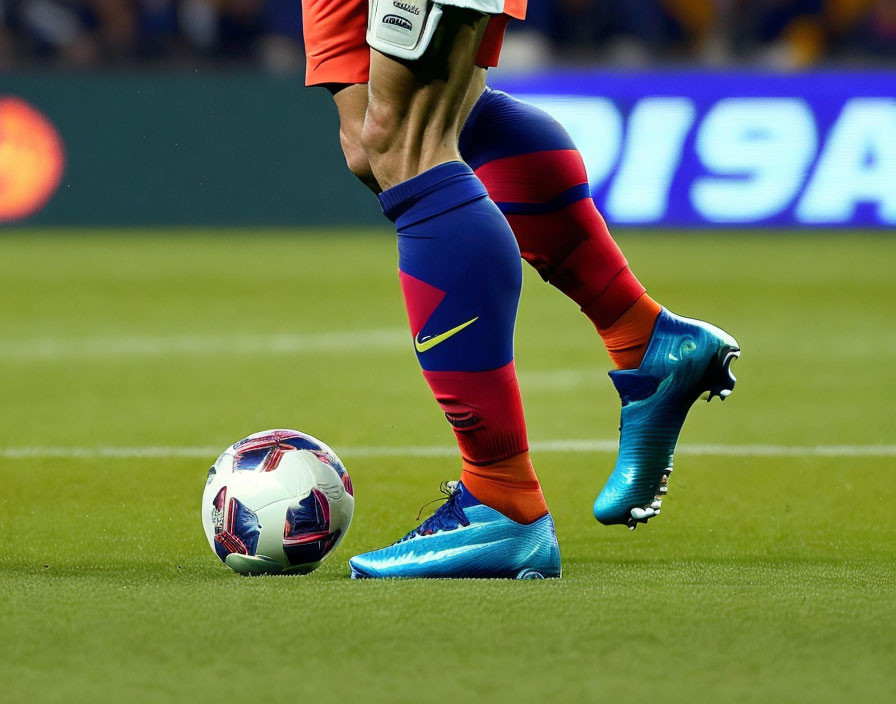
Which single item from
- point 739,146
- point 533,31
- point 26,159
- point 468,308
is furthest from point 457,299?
point 533,31

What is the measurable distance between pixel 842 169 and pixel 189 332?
5.79m

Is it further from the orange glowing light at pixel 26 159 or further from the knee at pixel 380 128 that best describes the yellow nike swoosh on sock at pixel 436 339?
the orange glowing light at pixel 26 159

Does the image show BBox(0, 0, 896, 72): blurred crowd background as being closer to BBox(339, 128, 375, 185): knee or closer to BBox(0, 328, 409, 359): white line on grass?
BBox(0, 328, 409, 359): white line on grass

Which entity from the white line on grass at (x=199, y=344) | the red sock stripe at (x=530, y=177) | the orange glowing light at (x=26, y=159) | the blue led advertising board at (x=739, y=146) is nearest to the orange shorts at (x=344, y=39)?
the red sock stripe at (x=530, y=177)

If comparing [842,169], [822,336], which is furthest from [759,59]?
[822,336]

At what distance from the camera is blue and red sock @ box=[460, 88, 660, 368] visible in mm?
2836

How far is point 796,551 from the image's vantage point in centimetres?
279

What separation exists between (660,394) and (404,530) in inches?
21.7

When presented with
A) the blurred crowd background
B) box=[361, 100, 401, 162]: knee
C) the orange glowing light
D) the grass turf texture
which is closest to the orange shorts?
box=[361, 100, 401, 162]: knee

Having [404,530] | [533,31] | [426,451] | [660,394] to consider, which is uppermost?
[660,394]

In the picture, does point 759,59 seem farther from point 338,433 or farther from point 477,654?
point 477,654

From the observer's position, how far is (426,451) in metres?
3.97

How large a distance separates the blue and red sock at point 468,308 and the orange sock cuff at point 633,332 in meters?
0.40

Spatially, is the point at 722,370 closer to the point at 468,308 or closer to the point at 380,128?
the point at 468,308
